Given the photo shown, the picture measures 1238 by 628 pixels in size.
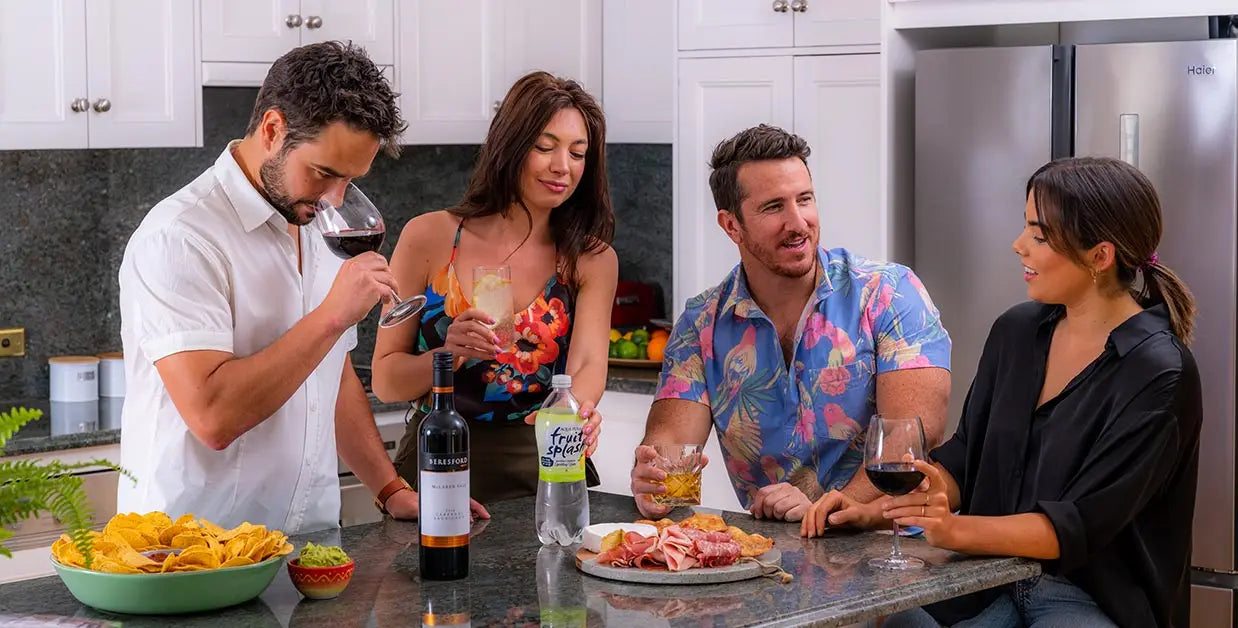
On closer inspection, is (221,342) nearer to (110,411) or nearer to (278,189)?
(278,189)

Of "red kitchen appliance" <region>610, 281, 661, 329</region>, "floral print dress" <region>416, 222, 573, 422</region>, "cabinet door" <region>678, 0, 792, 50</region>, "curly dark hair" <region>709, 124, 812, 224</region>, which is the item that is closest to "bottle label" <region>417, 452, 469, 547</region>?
"floral print dress" <region>416, 222, 573, 422</region>

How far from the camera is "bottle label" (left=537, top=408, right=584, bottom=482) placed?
85.7 inches

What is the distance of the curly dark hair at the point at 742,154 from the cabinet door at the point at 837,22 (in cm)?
124

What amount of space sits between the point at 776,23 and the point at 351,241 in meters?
2.15

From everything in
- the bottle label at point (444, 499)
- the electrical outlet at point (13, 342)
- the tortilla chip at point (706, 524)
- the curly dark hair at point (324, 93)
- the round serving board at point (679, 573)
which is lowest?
the round serving board at point (679, 573)

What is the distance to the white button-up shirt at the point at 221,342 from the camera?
7.27 ft

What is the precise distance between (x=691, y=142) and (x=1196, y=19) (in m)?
1.38

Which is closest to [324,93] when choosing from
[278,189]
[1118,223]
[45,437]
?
[278,189]

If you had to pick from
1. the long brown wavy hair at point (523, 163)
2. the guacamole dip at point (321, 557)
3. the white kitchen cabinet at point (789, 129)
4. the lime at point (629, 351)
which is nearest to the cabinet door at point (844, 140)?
the white kitchen cabinet at point (789, 129)

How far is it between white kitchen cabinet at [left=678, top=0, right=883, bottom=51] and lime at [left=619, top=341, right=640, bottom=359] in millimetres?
888

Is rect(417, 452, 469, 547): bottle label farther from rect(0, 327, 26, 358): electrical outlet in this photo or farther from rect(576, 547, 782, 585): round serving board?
rect(0, 327, 26, 358): electrical outlet

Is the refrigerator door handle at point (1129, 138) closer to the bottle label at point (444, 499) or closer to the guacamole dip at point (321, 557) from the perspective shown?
the bottle label at point (444, 499)

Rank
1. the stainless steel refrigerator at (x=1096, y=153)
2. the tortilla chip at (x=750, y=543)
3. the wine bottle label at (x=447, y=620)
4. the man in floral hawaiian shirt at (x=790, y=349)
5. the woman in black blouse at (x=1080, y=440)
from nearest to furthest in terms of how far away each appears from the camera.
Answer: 1. the wine bottle label at (x=447, y=620)
2. the tortilla chip at (x=750, y=543)
3. the woman in black blouse at (x=1080, y=440)
4. the man in floral hawaiian shirt at (x=790, y=349)
5. the stainless steel refrigerator at (x=1096, y=153)

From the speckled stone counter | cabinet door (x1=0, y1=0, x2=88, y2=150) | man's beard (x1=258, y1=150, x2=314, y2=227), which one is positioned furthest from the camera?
the speckled stone counter
